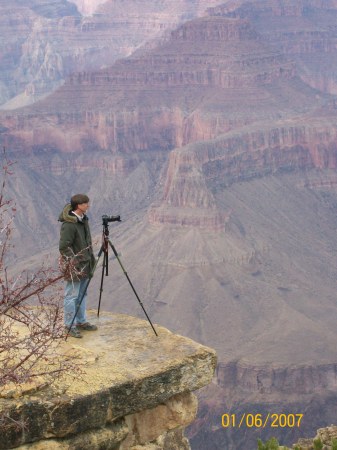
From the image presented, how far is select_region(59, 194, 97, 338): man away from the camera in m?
14.5

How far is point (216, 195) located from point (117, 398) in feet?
284

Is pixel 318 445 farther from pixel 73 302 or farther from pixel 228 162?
pixel 228 162

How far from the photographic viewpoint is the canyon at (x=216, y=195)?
68625 millimetres

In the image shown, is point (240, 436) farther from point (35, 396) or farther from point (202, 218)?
point (35, 396)

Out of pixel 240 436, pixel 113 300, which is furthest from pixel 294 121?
pixel 240 436

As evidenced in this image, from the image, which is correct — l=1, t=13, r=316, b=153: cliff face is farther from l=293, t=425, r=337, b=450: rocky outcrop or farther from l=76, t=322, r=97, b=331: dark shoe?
l=76, t=322, r=97, b=331: dark shoe

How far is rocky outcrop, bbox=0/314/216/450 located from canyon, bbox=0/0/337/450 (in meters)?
45.0

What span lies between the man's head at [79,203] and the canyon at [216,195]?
1769 inches

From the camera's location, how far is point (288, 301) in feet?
270

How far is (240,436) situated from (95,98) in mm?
72211

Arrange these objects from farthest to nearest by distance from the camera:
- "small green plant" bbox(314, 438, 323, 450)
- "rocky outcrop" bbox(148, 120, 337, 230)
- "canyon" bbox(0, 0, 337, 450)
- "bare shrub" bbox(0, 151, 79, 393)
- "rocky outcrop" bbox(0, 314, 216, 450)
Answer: "rocky outcrop" bbox(148, 120, 337, 230) → "canyon" bbox(0, 0, 337, 450) → "small green plant" bbox(314, 438, 323, 450) → "rocky outcrop" bbox(0, 314, 216, 450) → "bare shrub" bbox(0, 151, 79, 393)

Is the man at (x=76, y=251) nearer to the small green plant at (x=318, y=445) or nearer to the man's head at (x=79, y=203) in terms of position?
the man's head at (x=79, y=203)
